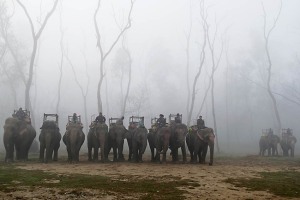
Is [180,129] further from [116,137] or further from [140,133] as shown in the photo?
[116,137]

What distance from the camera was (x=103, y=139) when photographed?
71.1ft

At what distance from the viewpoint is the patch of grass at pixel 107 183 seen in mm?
11258

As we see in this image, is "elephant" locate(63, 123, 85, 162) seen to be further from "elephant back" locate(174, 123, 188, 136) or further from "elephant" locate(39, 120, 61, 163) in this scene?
"elephant back" locate(174, 123, 188, 136)

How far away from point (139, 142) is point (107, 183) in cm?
970

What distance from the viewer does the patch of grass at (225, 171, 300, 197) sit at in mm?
12016

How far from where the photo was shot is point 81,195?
10625 mm

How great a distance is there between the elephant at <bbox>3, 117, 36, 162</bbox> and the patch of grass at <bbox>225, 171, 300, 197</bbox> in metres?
12.7

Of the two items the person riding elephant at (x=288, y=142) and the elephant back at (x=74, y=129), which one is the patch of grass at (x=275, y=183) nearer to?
the elephant back at (x=74, y=129)

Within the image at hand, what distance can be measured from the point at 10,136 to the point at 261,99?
6827 centimetres

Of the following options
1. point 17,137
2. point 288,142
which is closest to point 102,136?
point 17,137

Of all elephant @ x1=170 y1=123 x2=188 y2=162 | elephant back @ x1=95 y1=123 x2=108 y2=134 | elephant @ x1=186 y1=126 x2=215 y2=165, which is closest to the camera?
elephant back @ x1=95 y1=123 x2=108 y2=134

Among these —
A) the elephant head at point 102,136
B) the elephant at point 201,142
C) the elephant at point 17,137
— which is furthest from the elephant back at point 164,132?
the elephant at point 17,137

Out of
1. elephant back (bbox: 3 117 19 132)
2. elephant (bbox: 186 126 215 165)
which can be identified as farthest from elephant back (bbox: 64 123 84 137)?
elephant (bbox: 186 126 215 165)

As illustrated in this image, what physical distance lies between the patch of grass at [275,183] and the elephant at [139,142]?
8.32 m
